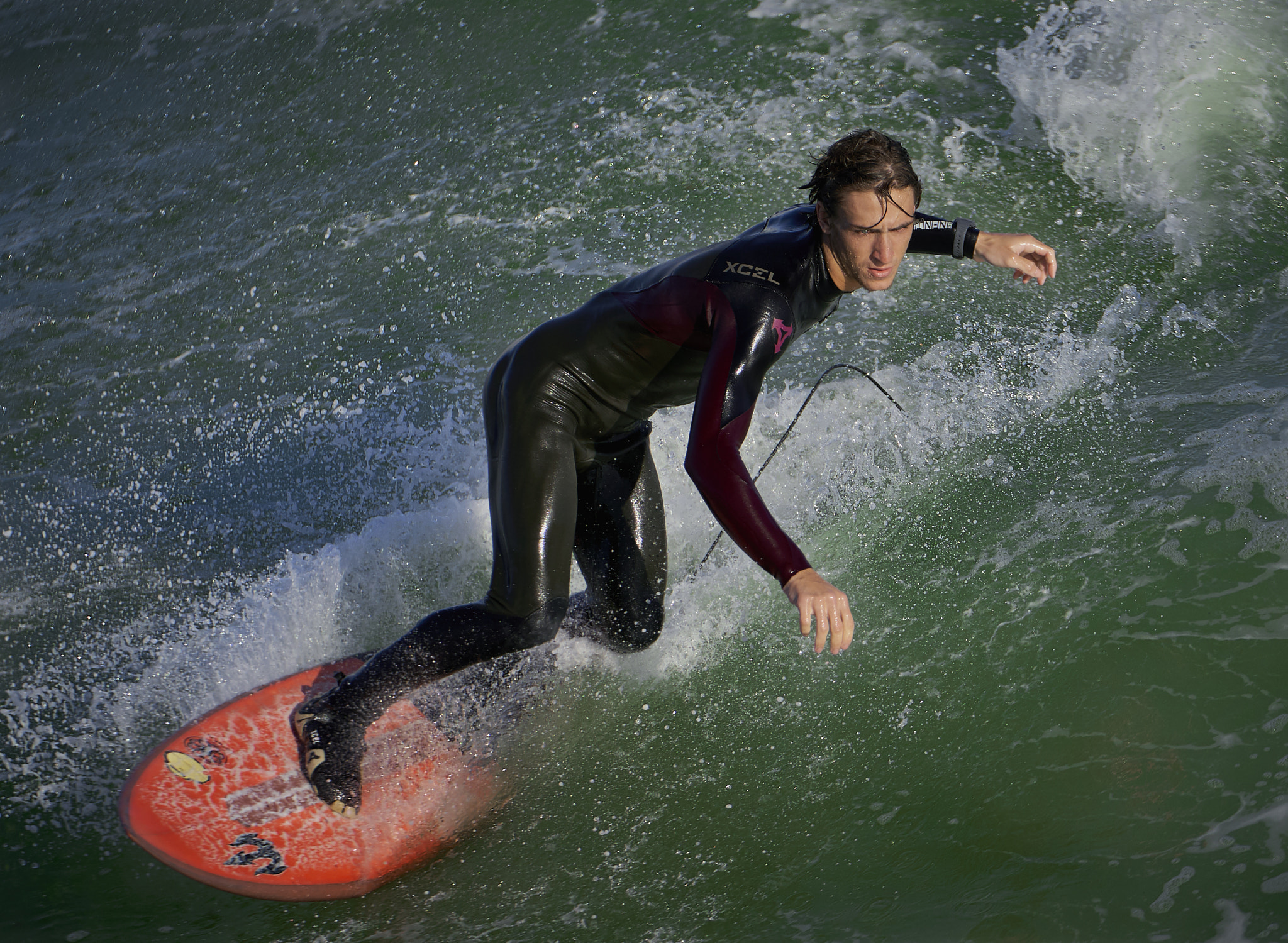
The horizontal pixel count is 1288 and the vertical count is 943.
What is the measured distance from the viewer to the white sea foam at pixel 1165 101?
609 cm

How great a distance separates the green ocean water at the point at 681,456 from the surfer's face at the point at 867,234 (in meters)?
1.63

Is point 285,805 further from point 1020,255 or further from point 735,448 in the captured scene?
point 1020,255

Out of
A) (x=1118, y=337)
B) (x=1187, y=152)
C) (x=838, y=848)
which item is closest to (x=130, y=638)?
(x=838, y=848)

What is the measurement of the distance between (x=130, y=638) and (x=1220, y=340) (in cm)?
529

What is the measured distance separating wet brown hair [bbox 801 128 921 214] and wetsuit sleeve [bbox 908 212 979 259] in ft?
2.46

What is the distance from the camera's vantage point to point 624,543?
11.8 feet

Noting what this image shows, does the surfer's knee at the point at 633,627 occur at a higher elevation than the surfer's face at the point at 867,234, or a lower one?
lower

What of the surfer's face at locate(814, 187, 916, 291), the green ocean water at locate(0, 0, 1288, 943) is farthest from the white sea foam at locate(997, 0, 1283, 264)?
the surfer's face at locate(814, 187, 916, 291)

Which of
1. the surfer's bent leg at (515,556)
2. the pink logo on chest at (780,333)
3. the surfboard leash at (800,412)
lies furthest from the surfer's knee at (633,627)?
the pink logo on chest at (780,333)

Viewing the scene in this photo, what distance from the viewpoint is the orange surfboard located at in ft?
11.0

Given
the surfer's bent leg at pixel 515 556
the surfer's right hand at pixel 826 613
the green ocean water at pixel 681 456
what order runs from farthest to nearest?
the green ocean water at pixel 681 456 → the surfer's bent leg at pixel 515 556 → the surfer's right hand at pixel 826 613

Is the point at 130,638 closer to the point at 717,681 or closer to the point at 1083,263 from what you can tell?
the point at 717,681

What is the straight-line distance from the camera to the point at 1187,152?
6379mm

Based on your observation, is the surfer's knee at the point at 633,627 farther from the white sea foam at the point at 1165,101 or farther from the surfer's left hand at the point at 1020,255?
the white sea foam at the point at 1165,101
